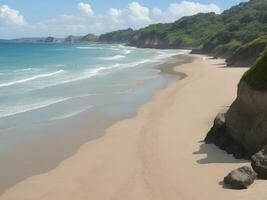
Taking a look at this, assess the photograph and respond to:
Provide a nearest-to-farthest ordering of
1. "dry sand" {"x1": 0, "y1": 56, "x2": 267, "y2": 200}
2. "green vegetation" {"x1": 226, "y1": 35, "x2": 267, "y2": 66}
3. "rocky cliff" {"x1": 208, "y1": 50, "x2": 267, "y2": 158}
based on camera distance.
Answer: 1. "dry sand" {"x1": 0, "y1": 56, "x2": 267, "y2": 200}
2. "rocky cliff" {"x1": 208, "y1": 50, "x2": 267, "y2": 158}
3. "green vegetation" {"x1": 226, "y1": 35, "x2": 267, "y2": 66}

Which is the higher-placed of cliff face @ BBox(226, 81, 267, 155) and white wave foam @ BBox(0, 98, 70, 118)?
cliff face @ BBox(226, 81, 267, 155)

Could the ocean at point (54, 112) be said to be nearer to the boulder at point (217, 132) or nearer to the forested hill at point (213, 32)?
the boulder at point (217, 132)

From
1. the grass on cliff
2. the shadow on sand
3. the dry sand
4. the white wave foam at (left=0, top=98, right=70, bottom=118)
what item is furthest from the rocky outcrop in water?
the white wave foam at (left=0, top=98, right=70, bottom=118)

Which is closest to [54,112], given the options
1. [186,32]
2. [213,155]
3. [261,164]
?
[213,155]

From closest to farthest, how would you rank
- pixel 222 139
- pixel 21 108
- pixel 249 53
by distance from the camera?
pixel 222 139, pixel 21 108, pixel 249 53

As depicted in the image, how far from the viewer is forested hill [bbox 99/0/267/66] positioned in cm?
9225

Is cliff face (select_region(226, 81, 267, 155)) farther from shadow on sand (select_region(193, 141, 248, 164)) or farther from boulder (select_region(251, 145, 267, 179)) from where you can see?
boulder (select_region(251, 145, 267, 179))

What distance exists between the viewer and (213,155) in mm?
16016

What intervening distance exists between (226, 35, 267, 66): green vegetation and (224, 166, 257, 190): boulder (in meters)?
40.4

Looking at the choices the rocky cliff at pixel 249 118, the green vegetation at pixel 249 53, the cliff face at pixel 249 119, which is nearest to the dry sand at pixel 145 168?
the rocky cliff at pixel 249 118

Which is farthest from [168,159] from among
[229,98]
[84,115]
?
[229,98]

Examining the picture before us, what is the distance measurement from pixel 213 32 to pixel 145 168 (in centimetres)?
13277

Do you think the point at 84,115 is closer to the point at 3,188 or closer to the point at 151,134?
the point at 151,134

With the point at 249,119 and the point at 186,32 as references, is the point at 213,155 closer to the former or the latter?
the point at 249,119
